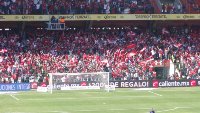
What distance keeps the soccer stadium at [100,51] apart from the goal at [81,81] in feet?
0.26

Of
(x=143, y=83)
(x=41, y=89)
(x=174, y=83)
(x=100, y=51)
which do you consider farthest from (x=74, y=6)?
(x=174, y=83)

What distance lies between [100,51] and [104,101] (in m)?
12.7

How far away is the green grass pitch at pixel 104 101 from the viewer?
33.6 m

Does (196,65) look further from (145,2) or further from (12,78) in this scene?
(12,78)

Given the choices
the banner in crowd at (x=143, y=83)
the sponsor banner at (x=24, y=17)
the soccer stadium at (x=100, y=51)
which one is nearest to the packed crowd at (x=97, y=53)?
the soccer stadium at (x=100, y=51)

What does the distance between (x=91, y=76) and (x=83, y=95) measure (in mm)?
2664

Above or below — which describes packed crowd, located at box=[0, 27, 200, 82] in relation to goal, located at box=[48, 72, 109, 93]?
above

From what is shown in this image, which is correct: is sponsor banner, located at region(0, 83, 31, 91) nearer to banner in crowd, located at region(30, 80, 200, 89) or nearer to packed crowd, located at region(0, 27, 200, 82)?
banner in crowd, located at region(30, 80, 200, 89)

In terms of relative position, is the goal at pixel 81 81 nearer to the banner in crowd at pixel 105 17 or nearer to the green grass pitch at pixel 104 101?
the green grass pitch at pixel 104 101

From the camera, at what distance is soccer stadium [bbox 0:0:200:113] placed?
4219cm

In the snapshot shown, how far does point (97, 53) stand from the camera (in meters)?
49.0

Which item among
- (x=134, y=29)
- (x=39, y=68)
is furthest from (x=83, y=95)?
(x=134, y=29)

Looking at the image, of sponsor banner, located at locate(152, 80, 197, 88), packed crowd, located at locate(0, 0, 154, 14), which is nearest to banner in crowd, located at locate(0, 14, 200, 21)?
packed crowd, located at locate(0, 0, 154, 14)

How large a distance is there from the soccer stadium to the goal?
79 millimetres
